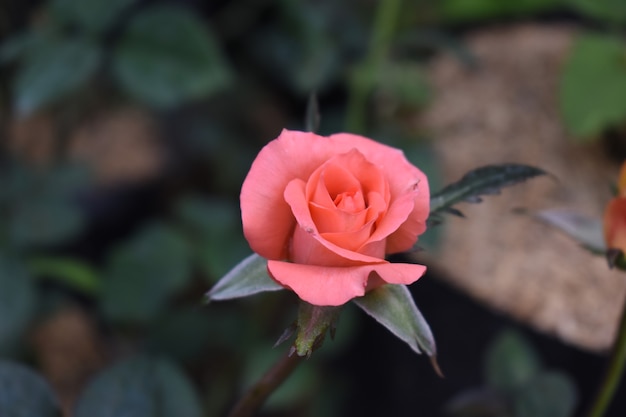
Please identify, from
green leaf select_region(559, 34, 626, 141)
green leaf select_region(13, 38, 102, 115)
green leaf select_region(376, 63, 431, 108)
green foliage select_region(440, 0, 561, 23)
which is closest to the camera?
green leaf select_region(13, 38, 102, 115)

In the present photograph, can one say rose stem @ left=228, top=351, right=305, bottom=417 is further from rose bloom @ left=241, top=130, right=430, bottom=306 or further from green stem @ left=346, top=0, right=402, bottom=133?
green stem @ left=346, top=0, right=402, bottom=133

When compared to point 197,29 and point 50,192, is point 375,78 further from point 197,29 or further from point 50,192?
point 50,192

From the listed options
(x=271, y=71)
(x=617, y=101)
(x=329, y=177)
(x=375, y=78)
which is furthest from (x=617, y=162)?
(x=329, y=177)

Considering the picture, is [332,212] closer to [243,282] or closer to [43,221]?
[243,282]

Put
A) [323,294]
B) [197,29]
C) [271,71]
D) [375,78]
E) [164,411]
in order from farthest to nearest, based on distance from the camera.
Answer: [271,71] → [375,78] → [197,29] → [164,411] → [323,294]

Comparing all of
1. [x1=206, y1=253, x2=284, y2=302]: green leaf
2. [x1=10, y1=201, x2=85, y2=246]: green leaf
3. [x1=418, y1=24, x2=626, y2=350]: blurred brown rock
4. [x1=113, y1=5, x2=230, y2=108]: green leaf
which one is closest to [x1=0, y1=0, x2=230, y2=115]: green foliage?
[x1=113, y1=5, x2=230, y2=108]: green leaf
